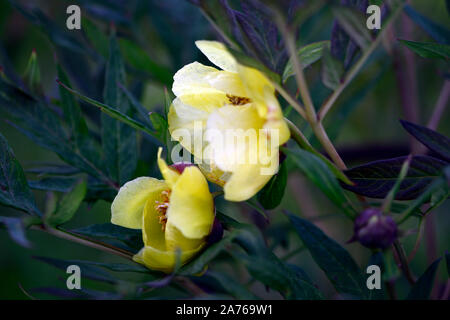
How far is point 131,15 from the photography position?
1126mm

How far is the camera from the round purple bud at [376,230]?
45 centimetres

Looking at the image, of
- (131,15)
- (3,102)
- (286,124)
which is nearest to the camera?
(286,124)

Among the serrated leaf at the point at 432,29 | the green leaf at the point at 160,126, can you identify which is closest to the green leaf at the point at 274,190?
the green leaf at the point at 160,126

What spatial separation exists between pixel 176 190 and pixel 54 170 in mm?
386

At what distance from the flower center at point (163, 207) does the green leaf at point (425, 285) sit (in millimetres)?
288

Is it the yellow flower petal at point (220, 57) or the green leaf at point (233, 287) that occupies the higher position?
the yellow flower petal at point (220, 57)

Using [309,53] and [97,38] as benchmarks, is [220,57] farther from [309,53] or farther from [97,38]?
[97,38]

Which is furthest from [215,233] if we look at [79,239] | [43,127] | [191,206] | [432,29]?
[432,29]

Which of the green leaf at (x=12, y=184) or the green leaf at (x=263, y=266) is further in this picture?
the green leaf at (x=12, y=184)

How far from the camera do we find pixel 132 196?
567mm

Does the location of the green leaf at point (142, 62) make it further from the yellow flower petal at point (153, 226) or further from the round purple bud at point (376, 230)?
the round purple bud at point (376, 230)

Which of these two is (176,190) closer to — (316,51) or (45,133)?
(316,51)

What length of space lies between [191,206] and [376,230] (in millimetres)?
186

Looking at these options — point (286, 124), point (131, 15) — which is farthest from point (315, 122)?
point (131, 15)
